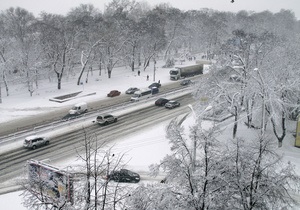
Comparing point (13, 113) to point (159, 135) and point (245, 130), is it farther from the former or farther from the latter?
point (245, 130)

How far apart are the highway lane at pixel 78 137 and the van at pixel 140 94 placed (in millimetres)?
3417

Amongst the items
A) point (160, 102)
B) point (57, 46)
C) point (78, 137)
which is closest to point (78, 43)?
point (57, 46)

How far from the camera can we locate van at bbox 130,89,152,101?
50.7 m

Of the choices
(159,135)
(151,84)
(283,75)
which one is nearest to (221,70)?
(283,75)

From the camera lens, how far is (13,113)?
46.1m

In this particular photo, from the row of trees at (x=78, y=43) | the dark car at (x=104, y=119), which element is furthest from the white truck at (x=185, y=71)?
the dark car at (x=104, y=119)

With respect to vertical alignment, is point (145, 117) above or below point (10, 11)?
below

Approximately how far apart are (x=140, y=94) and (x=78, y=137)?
17816mm

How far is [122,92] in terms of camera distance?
58031mm

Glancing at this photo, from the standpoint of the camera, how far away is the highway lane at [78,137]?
97.6 ft

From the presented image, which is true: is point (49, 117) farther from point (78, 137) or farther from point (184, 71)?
point (184, 71)

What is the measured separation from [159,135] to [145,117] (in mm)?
6945

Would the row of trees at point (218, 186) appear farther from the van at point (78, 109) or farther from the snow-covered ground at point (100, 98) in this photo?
the van at point (78, 109)

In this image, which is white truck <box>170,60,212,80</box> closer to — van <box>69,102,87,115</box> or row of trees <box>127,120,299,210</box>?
van <box>69,102,87,115</box>
